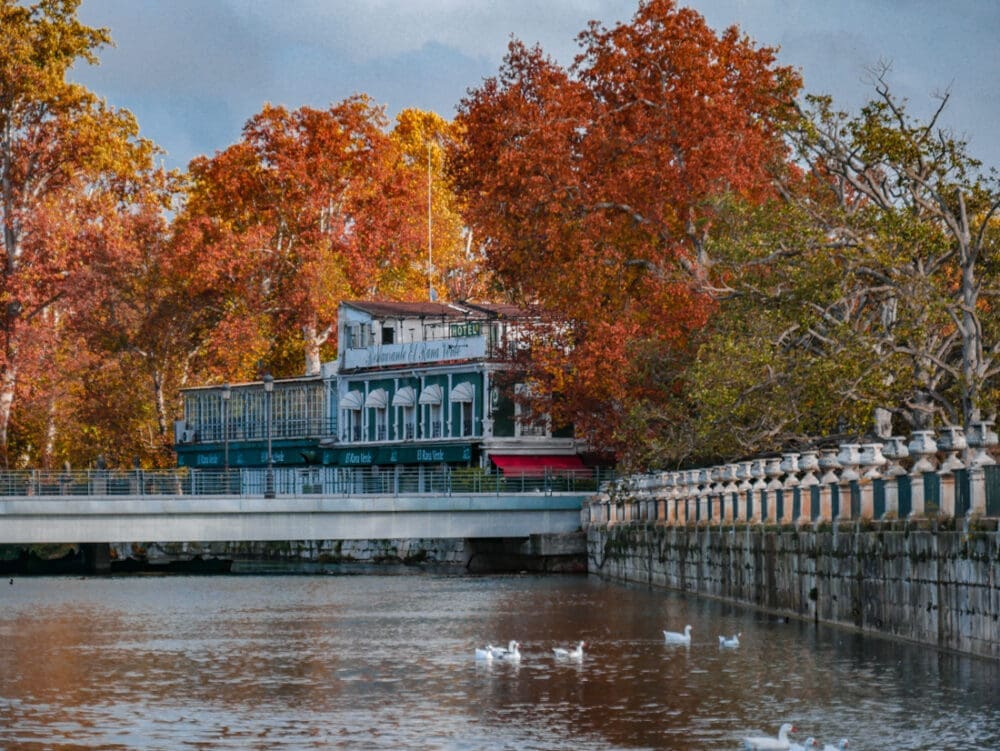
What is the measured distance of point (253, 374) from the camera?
9856 centimetres

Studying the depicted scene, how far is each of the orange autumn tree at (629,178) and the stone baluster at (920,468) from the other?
28.9 meters

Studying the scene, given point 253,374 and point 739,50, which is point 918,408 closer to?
point 739,50

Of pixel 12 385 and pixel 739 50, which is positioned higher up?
pixel 739 50

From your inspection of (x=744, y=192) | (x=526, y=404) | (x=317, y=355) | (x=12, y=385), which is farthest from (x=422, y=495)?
(x=317, y=355)

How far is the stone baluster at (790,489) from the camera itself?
138 ft

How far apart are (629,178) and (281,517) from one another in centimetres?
1514

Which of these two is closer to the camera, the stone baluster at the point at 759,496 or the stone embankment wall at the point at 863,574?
the stone embankment wall at the point at 863,574

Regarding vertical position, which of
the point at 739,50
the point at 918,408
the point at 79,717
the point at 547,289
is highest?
the point at 739,50

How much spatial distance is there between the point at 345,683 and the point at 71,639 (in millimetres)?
10664

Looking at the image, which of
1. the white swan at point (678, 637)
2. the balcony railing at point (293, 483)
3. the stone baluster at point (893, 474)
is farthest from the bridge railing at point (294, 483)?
the stone baluster at point (893, 474)

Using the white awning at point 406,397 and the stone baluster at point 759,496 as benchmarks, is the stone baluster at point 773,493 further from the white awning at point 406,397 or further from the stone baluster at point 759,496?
the white awning at point 406,397

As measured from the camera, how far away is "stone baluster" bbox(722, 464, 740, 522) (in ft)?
158

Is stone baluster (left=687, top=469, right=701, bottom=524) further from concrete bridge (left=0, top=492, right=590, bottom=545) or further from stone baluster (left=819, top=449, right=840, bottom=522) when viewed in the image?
concrete bridge (left=0, top=492, right=590, bottom=545)

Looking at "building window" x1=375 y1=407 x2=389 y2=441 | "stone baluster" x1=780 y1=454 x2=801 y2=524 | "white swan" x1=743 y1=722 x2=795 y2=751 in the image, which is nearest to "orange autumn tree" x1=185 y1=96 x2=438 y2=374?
"building window" x1=375 y1=407 x2=389 y2=441
